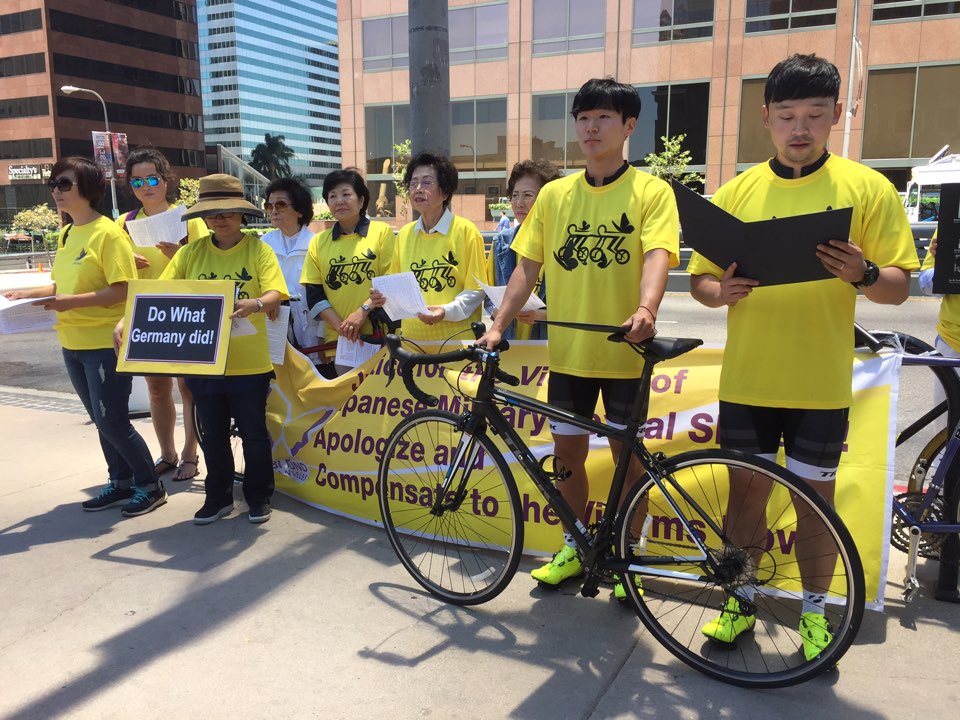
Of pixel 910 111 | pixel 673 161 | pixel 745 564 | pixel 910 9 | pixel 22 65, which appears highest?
pixel 22 65

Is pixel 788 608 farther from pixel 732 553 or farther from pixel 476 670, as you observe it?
pixel 476 670

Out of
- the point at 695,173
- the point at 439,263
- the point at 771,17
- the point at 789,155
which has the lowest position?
the point at 439,263

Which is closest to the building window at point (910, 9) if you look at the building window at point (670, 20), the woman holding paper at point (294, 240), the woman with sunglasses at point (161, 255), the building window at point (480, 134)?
the building window at point (670, 20)

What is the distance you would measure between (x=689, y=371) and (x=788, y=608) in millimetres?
1124

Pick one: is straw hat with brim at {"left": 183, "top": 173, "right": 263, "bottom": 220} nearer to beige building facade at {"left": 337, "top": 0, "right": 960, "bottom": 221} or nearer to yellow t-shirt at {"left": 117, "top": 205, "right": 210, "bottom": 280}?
Answer: yellow t-shirt at {"left": 117, "top": 205, "right": 210, "bottom": 280}

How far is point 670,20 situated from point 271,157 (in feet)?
347

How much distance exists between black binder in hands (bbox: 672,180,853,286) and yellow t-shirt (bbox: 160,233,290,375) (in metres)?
2.43

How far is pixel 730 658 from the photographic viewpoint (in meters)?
2.69

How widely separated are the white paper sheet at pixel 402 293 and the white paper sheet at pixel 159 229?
66.1 inches

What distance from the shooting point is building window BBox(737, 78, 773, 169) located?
30.1m

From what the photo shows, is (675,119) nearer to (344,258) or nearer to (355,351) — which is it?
(344,258)

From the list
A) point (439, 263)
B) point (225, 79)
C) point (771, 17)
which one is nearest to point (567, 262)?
point (439, 263)

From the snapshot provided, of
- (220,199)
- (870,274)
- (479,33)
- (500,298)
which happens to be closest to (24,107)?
(479,33)

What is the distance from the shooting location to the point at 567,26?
3294 cm
